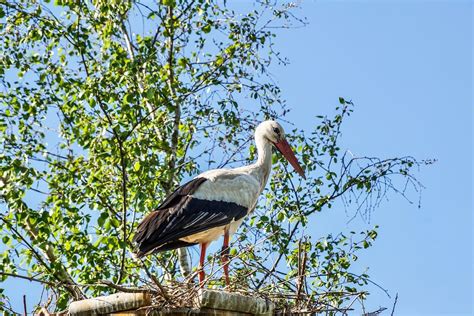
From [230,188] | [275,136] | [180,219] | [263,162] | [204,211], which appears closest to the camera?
[180,219]

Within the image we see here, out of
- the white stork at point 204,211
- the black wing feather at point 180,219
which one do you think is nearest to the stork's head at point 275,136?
the white stork at point 204,211

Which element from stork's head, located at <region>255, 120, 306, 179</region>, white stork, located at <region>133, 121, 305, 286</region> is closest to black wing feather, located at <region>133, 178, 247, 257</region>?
white stork, located at <region>133, 121, 305, 286</region>

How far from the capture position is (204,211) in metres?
8.74

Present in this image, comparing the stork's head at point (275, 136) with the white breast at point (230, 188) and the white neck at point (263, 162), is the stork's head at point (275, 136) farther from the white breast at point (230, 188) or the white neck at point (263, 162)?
the white breast at point (230, 188)

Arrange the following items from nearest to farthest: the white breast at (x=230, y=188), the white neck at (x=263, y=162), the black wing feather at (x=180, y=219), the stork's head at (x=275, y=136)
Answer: the black wing feather at (x=180, y=219)
the white breast at (x=230, y=188)
the white neck at (x=263, y=162)
the stork's head at (x=275, y=136)

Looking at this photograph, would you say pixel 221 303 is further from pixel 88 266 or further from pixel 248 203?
pixel 88 266

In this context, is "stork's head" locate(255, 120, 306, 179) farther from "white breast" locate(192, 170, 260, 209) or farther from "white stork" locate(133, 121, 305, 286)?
"white breast" locate(192, 170, 260, 209)

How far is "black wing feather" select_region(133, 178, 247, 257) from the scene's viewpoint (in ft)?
27.0

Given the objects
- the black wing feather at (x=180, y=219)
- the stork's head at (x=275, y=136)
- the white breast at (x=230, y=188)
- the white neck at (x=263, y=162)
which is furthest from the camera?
the stork's head at (x=275, y=136)

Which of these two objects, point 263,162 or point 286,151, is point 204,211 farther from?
point 286,151

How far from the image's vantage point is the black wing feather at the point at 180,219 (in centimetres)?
822

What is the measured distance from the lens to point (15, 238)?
10.2 m

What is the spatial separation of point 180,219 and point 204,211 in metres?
0.32

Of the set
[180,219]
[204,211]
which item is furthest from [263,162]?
[180,219]
